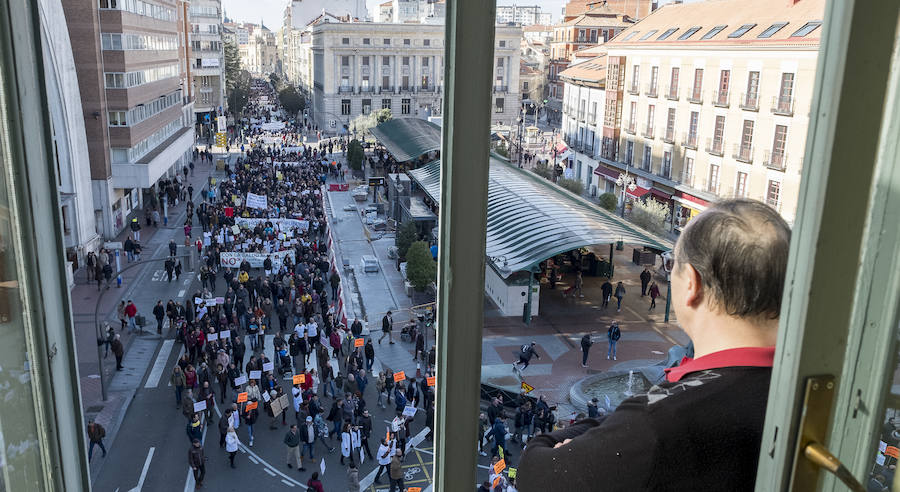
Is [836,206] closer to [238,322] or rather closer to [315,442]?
[315,442]

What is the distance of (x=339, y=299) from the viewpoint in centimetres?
2072

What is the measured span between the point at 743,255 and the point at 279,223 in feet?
88.8

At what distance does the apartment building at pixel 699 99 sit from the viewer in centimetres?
2380

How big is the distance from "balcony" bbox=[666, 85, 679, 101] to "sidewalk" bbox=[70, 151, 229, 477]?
20.1 metres

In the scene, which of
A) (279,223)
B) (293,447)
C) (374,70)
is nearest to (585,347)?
(293,447)

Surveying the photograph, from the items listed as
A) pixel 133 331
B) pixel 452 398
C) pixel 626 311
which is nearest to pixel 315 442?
pixel 133 331

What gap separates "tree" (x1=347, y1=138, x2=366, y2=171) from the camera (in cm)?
4266

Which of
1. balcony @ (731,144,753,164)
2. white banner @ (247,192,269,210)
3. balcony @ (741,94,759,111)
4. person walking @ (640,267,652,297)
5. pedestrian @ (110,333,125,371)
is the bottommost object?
pedestrian @ (110,333,125,371)

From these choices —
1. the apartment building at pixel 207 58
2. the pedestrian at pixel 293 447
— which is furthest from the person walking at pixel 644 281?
the apartment building at pixel 207 58

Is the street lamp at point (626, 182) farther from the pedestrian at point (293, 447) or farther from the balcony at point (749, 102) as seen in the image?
the pedestrian at point (293, 447)

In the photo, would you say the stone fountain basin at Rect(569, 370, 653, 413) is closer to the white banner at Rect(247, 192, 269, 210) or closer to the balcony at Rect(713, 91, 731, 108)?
the balcony at Rect(713, 91, 731, 108)

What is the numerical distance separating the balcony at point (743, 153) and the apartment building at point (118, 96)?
2507 cm

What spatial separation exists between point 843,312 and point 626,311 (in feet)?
67.7

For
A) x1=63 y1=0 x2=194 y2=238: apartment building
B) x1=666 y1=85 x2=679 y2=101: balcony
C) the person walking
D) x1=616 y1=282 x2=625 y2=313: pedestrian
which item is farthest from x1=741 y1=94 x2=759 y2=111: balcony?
x1=63 y1=0 x2=194 y2=238: apartment building
